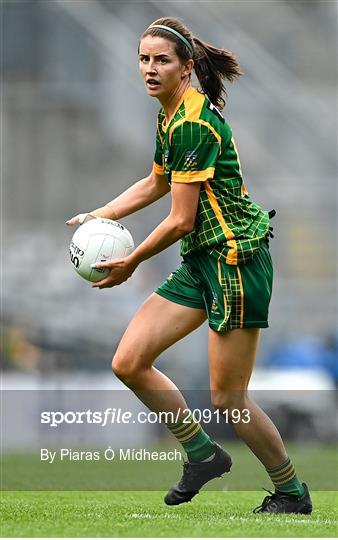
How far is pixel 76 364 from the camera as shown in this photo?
14859 mm

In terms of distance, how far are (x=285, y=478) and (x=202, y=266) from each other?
41.2 inches

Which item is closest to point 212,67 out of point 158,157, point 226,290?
point 158,157

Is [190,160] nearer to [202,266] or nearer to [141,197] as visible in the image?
[202,266]

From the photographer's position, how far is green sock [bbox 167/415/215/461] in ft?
19.3

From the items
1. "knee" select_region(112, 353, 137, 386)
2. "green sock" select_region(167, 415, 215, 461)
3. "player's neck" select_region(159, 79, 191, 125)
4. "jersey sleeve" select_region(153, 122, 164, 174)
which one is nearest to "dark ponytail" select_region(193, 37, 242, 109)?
"player's neck" select_region(159, 79, 191, 125)

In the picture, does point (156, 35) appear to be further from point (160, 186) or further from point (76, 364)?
point (76, 364)

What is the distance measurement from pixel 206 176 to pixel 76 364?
31.4 feet

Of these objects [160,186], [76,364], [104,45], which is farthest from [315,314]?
[160,186]

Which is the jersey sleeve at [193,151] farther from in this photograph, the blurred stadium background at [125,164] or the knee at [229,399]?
the blurred stadium background at [125,164]

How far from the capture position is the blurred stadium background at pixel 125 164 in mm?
15062

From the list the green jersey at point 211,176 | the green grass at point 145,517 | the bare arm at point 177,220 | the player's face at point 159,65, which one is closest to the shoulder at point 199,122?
the green jersey at point 211,176

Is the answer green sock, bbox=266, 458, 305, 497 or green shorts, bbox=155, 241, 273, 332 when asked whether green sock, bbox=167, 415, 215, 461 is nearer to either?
green sock, bbox=266, 458, 305, 497

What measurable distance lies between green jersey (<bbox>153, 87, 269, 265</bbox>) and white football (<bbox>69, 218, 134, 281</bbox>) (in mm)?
292

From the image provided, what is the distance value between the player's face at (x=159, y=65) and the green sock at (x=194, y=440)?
150 cm
